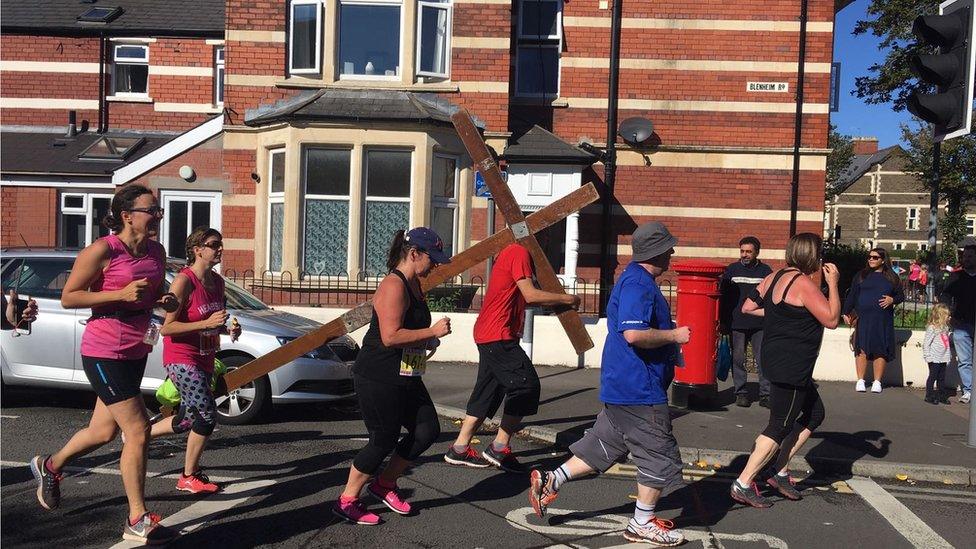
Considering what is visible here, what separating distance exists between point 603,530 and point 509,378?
1593mm

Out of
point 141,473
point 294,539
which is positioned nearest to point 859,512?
point 294,539

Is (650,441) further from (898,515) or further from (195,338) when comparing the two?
(195,338)

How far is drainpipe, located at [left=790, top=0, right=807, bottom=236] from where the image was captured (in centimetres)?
1514

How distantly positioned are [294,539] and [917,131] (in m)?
32.1

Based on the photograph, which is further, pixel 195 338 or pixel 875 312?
pixel 875 312

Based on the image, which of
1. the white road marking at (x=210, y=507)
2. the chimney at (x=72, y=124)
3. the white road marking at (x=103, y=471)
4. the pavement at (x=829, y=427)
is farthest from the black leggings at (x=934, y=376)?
the chimney at (x=72, y=124)

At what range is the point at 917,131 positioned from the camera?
105 feet

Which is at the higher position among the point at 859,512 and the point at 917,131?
the point at 917,131

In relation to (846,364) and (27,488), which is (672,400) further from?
(27,488)

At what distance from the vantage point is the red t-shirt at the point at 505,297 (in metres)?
6.70

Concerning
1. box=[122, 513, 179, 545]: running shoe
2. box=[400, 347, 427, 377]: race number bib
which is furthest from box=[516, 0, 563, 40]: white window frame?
box=[122, 513, 179, 545]: running shoe

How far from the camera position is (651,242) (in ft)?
17.2

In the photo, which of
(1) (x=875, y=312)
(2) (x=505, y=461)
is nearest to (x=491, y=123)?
(1) (x=875, y=312)

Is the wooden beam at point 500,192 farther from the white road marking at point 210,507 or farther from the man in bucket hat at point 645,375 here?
the white road marking at point 210,507
